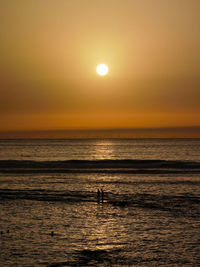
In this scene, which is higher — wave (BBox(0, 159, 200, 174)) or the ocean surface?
the ocean surface

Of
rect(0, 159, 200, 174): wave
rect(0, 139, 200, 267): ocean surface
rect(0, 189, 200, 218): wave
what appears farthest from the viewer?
rect(0, 159, 200, 174): wave

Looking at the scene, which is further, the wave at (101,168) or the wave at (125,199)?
the wave at (101,168)

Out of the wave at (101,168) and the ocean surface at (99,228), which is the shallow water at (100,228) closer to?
the ocean surface at (99,228)

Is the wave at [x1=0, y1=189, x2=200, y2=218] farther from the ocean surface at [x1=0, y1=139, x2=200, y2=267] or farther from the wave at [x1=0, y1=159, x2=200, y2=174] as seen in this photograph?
the wave at [x1=0, y1=159, x2=200, y2=174]

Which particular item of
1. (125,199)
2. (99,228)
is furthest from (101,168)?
(99,228)

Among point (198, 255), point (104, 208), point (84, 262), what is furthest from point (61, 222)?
point (198, 255)

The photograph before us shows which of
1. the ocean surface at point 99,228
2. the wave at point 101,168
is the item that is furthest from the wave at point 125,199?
the wave at point 101,168

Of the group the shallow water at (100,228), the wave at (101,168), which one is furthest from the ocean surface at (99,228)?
the wave at (101,168)

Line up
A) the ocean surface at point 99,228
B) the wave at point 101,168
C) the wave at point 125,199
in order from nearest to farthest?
1. the ocean surface at point 99,228
2. the wave at point 125,199
3. the wave at point 101,168

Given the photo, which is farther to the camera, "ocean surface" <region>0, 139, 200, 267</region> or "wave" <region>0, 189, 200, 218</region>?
"wave" <region>0, 189, 200, 218</region>

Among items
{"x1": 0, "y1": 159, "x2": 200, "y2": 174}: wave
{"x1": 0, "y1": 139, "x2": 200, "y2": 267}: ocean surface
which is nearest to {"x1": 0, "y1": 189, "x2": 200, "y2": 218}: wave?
{"x1": 0, "y1": 139, "x2": 200, "y2": 267}: ocean surface

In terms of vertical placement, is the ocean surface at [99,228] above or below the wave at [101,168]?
above

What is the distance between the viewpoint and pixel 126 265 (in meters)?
21.7

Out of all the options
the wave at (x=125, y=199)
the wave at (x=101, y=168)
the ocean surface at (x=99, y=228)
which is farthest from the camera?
the wave at (x=101, y=168)
